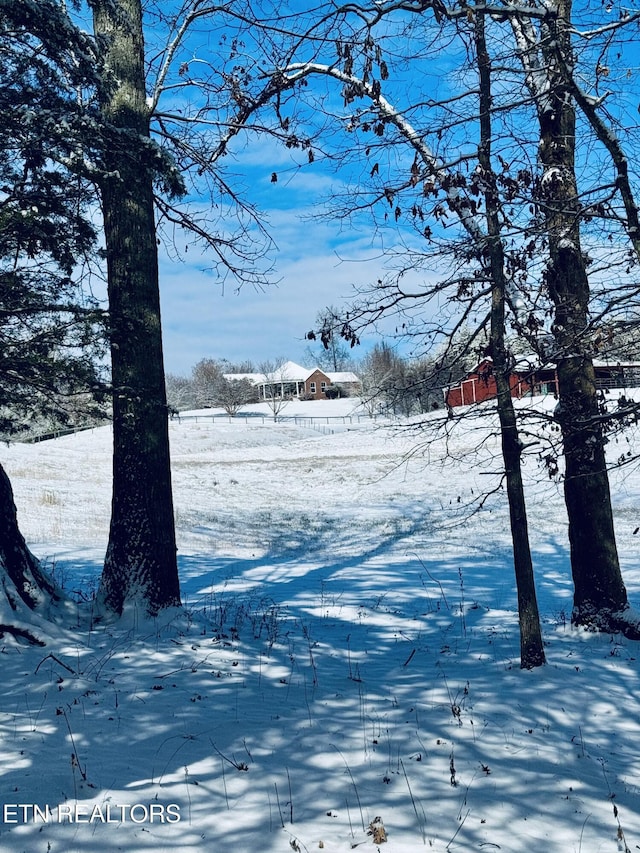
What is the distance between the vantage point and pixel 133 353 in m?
7.86

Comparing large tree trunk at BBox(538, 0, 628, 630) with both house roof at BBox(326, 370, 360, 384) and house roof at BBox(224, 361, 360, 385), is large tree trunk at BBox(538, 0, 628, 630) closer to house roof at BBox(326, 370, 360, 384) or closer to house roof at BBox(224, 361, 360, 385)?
house roof at BBox(224, 361, 360, 385)

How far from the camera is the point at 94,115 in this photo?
290 inches

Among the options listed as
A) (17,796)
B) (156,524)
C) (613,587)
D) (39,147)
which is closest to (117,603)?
(156,524)

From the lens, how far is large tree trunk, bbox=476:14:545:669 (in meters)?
6.33

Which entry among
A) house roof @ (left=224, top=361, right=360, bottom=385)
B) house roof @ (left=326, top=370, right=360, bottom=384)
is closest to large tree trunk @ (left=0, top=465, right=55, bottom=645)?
house roof @ (left=224, top=361, right=360, bottom=385)

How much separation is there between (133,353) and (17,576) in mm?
2814

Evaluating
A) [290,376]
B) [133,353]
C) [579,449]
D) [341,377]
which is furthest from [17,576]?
[341,377]

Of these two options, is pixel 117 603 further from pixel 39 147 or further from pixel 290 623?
pixel 39 147

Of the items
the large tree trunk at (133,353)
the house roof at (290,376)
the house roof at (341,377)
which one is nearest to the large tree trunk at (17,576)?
the large tree trunk at (133,353)

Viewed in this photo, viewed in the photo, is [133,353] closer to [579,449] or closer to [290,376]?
[579,449]

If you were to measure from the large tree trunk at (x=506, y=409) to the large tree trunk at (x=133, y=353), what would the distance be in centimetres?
389

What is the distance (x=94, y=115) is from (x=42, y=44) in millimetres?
1024

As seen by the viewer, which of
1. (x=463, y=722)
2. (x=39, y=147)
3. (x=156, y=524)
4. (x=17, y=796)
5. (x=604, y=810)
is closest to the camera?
(x=17, y=796)

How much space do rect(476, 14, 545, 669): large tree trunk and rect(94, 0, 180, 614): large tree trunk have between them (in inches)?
153
